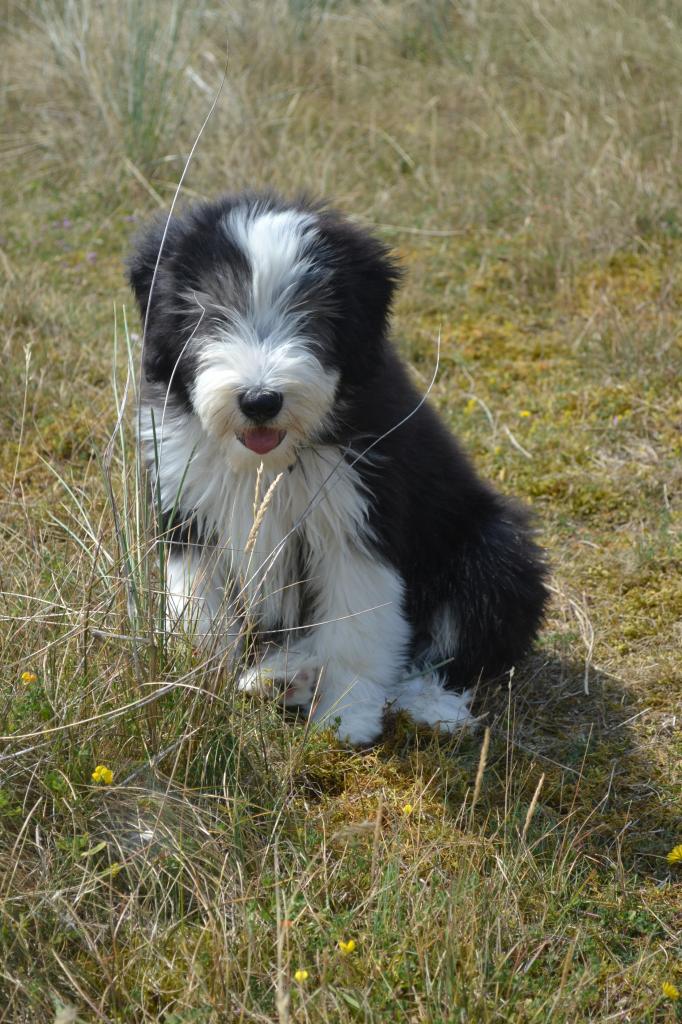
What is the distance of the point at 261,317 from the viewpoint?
2990 millimetres

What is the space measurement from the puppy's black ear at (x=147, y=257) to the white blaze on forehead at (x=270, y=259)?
19 centimetres

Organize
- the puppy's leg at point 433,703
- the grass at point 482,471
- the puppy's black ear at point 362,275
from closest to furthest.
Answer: the grass at point 482,471
the puppy's black ear at point 362,275
the puppy's leg at point 433,703

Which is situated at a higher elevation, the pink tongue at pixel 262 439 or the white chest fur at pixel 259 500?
the pink tongue at pixel 262 439

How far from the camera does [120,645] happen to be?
9.44ft

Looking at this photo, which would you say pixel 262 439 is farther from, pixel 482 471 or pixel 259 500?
pixel 482 471

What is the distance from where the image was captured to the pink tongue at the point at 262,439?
300cm

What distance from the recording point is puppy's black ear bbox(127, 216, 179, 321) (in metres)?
3.16

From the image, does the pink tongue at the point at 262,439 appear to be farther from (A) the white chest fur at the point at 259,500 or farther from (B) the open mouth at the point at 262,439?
(A) the white chest fur at the point at 259,500

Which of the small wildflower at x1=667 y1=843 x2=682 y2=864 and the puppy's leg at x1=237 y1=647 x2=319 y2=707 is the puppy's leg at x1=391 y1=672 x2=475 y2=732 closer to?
the puppy's leg at x1=237 y1=647 x2=319 y2=707

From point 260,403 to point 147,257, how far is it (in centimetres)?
65

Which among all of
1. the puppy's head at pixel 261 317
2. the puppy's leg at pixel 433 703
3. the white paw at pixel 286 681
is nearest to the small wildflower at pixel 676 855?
the puppy's leg at pixel 433 703

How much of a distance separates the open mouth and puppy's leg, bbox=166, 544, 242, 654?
0.32 m

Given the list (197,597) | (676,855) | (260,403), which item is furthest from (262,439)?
(676,855)

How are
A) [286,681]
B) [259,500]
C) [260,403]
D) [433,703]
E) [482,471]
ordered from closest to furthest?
[260,403] < [259,500] < [286,681] < [433,703] < [482,471]
